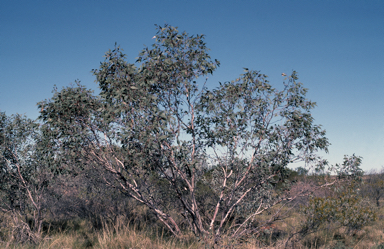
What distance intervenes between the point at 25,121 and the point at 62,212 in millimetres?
9385

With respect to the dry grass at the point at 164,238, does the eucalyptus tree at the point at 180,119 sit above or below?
above

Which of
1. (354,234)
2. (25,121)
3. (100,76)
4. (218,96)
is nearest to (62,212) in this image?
(25,121)

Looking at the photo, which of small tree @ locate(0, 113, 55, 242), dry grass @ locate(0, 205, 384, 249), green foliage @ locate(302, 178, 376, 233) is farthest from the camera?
green foliage @ locate(302, 178, 376, 233)

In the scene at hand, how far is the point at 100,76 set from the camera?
308 inches

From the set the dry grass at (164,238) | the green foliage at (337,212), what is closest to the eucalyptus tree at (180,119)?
the dry grass at (164,238)

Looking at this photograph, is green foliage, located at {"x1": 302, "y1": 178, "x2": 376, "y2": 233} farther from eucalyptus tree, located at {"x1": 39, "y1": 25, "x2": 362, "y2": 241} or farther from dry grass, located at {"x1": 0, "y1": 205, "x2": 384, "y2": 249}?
eucalyptus tree, located at {"x1": 39, "y1": 25, "x2": 362, "y2": 241}

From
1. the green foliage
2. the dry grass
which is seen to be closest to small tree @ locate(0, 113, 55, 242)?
the dry grass

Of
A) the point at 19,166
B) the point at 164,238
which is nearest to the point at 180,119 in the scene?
the point at 164,238

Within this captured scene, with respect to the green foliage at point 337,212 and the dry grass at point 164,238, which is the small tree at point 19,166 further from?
the green foliage at point 337,212

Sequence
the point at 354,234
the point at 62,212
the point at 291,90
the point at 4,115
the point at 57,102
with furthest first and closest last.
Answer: the point at 62,212 → the point at 354,234 → the point at 4,115 → the point at 291,90 → the point at 57,102

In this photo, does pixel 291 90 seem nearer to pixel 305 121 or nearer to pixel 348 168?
pixel 305 121

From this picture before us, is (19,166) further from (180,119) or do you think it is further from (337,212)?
(337,212)

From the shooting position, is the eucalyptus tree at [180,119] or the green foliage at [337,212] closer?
the eucalyptus tree at [180,119]

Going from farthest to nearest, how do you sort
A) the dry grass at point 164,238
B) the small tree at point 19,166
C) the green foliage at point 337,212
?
the green foliage at point 337,212
the small tree at point 19,166
the dry grass at point 164,238
